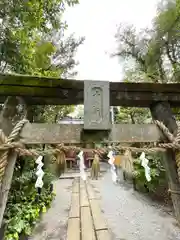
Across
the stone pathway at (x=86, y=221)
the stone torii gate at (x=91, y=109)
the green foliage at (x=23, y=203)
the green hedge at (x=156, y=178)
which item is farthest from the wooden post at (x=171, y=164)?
the green hedge at (x=156, y=178)

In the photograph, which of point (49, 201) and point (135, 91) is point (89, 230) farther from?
point (135, 91)

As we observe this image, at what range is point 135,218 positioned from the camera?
3711 millimetres

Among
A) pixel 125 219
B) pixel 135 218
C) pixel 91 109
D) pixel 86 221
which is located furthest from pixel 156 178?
pixel 91 109

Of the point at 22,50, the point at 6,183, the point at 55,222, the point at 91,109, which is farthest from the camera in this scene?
the point at 55,222

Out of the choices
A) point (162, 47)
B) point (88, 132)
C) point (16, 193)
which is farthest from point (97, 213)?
point (162, 47)

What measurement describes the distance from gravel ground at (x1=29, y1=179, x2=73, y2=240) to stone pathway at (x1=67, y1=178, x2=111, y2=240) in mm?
170

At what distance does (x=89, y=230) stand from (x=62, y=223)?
0.81 metres

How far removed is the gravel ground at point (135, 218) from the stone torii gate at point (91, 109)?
204cm

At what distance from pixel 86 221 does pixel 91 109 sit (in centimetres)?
274

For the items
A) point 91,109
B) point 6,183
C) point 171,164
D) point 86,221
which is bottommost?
point 86,221

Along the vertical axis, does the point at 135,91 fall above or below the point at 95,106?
above

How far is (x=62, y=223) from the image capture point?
3.45 m

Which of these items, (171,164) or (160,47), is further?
(160,47)

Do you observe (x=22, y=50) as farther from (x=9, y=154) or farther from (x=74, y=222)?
(x=74, y=222)
